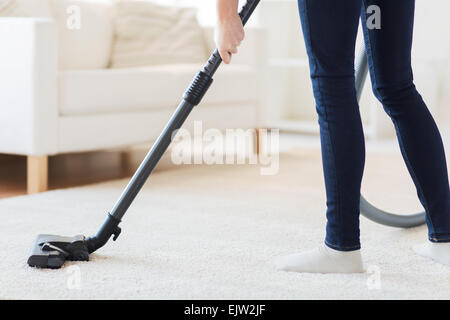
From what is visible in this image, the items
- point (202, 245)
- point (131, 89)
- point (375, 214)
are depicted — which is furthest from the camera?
point (131, 89)

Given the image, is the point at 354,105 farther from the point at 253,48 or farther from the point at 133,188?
the point at 253,48

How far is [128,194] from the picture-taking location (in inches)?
55.1

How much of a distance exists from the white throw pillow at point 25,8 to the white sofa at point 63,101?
26 cm

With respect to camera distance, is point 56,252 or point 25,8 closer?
Answer: point 56,252

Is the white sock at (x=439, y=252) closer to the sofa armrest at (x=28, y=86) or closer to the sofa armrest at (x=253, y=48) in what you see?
the sofa armrest at (x=28, y=86)

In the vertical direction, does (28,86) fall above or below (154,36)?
below

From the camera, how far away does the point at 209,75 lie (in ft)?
4.52

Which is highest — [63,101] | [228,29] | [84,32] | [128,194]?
[84,32]

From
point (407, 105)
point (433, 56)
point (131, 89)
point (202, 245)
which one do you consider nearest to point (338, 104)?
point (407, 105)

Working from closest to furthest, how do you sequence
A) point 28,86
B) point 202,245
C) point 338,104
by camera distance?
point 338,104
point 202,245
point 28,86

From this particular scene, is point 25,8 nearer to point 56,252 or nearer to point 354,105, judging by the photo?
point 56,252

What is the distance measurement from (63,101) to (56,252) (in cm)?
106

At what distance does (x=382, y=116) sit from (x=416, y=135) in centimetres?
274
